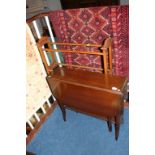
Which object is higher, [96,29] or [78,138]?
[96,29]

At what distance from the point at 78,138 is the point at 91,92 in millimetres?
744

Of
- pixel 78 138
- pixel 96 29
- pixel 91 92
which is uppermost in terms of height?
pixel 96 29

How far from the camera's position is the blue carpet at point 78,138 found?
2031 mm

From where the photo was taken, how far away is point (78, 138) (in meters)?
2.19

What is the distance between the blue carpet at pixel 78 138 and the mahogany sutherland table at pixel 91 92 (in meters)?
0.13

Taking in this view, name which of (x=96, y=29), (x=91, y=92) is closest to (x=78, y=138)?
(x=91, y=92)

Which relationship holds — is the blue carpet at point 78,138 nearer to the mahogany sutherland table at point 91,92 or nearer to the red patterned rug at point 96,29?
the mahogany sutherland table at point 91,92

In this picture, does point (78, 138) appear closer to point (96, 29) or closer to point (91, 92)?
point (91, 92)

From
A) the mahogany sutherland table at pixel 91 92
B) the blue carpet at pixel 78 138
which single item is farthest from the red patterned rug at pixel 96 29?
the blue carpet at pixel 78 138

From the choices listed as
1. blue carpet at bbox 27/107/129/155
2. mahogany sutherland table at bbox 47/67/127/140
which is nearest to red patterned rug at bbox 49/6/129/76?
mahogany sutherland table at bbox 47/67/127/140

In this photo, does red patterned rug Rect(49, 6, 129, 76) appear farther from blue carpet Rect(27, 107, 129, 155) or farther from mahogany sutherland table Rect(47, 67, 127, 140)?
blue carpet Rect(27, 107, 129, 155)

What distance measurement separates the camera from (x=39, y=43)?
1942 millimetres
